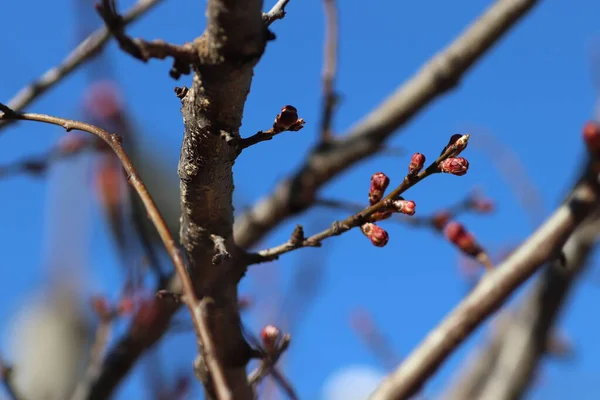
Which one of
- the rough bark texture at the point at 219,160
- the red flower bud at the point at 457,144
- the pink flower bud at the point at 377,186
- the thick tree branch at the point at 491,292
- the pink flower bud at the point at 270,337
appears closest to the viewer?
the rough bark texture at the point at 219,160

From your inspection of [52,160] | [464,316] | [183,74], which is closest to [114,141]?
[183,74]

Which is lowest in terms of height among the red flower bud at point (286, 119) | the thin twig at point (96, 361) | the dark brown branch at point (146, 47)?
the red flower bud at point (286, 119)

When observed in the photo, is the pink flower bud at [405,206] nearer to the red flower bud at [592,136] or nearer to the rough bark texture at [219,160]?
the rough bark texture at [219,160]

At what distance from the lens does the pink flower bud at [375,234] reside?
3.02ft

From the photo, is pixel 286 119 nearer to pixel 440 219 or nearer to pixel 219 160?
pixel 219 160

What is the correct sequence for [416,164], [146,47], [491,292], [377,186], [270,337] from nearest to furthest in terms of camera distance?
[146,47]
[416,164]
[377,186]
[270,337]
[491,292]

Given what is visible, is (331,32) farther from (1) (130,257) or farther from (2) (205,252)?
(2) (205,252)

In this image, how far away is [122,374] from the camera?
181cm

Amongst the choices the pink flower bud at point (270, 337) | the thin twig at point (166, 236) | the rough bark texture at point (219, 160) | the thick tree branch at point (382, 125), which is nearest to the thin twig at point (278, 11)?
the rough bark texture at point (219, 160)

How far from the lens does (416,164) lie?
87 cm

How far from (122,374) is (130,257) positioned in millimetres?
365

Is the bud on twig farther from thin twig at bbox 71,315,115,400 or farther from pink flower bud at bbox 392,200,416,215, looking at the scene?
thin twig at bbox 71,315,115,400

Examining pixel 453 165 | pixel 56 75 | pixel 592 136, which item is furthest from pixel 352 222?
pixel 56 75

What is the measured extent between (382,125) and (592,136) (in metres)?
0.89
